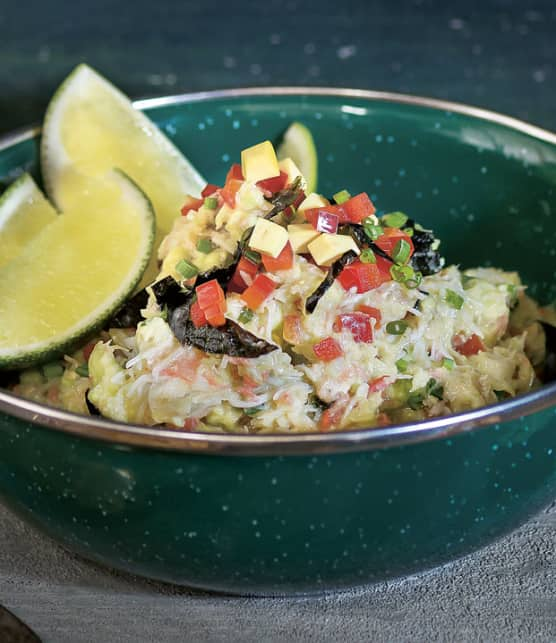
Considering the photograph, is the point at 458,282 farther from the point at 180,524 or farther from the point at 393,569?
the point at 180,524

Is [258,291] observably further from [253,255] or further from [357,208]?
[357,208]

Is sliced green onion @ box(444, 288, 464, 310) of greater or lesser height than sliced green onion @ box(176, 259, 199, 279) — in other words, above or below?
below

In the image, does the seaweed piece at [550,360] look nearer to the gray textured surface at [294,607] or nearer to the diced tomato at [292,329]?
the gray textured surface at [294,607]

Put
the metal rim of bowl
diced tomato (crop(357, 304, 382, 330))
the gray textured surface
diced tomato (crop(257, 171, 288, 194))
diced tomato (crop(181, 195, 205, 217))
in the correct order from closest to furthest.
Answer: the metal rim of bowl
the gray textured surface
diced tomato (crop(357, 304, 382, 330))
diced tomato (crop(257, 171, 288, 194))
diced tomato (crop(181, 195, 205, 217))

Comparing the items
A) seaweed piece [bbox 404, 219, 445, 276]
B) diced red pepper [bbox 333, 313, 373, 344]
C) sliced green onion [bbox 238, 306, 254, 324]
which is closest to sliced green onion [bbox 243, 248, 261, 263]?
sliced green onion [bbox 238, 306, 254, 324]

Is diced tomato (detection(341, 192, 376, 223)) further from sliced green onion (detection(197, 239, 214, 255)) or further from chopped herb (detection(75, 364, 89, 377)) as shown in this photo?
chopped herb (detection(75, 364, 89, 377))

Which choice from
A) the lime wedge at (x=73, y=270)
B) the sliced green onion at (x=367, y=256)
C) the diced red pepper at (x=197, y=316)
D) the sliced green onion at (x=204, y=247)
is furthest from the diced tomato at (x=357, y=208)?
the lime wedge at (x=73, y=270)

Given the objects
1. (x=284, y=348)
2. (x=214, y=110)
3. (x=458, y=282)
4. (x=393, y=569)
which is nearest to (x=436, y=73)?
(x=214, y=110)

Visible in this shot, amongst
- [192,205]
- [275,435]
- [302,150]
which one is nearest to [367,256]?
[192,205]
